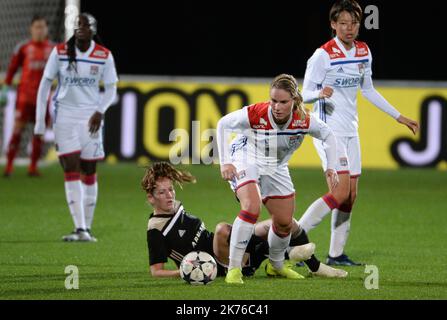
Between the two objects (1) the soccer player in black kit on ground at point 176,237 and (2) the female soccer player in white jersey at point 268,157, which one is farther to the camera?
(1) the soccer player in black kit on ground at point 176,237

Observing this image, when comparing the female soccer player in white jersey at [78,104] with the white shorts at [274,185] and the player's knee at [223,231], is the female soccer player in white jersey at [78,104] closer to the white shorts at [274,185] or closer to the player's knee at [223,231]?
the player's knee at [223,231]

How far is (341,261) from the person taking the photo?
326 inches

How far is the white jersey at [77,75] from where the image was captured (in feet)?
31.6

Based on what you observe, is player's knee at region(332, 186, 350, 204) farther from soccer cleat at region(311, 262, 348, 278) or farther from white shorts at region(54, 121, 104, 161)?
white shorts at region(54, 121, 104, 161)

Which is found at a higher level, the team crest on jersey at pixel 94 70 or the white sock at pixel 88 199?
the team crest on jersey at pixel 94 70

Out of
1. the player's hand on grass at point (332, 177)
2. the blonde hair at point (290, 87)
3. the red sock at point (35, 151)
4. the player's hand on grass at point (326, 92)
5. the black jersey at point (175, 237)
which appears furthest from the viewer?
the red sock at point (35, 151)

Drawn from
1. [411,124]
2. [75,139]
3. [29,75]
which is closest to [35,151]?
[29,75]

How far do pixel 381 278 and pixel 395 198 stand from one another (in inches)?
222

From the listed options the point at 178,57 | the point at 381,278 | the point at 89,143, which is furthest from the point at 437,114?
the point at 381,278

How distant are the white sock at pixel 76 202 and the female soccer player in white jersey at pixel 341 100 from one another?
7.13 ft

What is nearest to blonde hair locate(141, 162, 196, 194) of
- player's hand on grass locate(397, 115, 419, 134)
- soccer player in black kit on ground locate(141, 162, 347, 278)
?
soccer player in black kit on ground locate(141, 162, 347, 278)

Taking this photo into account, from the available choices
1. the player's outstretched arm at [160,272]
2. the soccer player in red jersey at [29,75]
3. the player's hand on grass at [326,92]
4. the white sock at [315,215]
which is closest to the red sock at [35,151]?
the soccer player in red jersey at [29,75]

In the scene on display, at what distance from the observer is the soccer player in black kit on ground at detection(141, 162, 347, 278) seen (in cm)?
715
